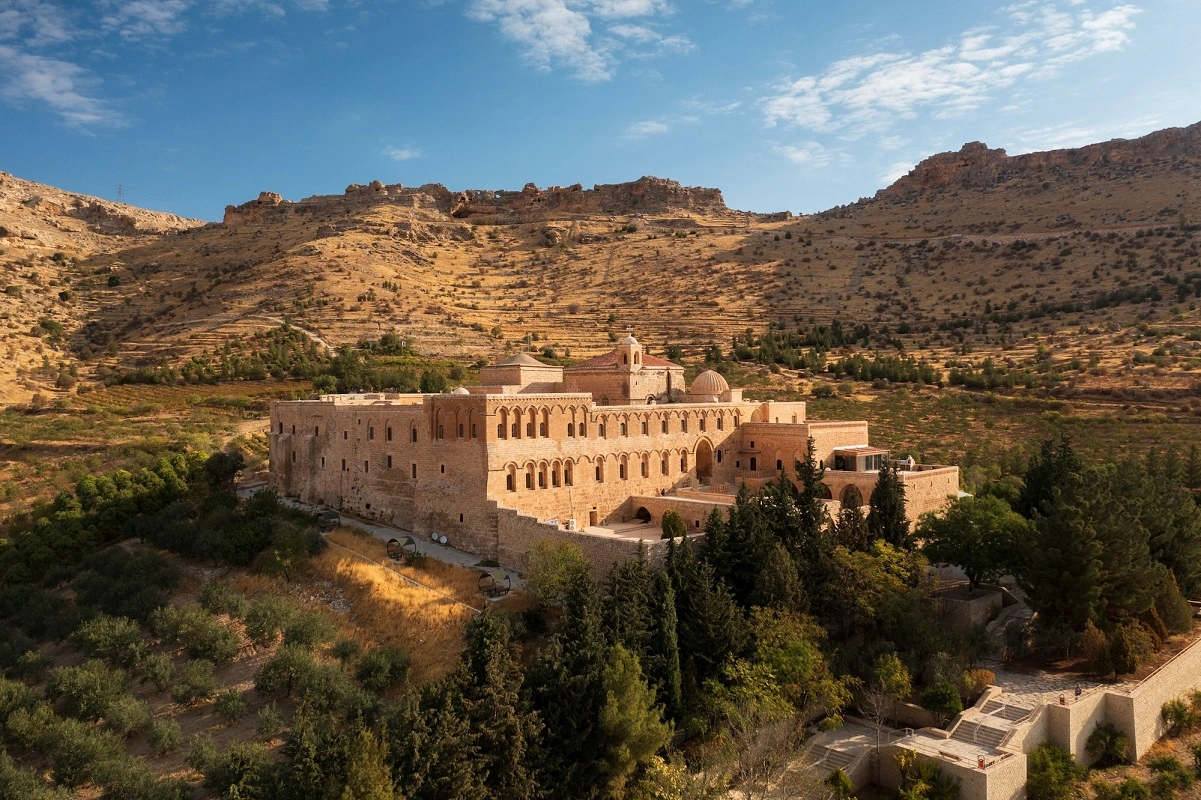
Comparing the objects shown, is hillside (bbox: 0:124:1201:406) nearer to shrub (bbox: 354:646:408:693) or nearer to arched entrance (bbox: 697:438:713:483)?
arched entrance (bbox: 697:438:713:483)

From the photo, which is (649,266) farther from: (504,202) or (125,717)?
(125,717)

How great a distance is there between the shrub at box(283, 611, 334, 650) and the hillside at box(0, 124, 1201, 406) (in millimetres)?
Result: 41266

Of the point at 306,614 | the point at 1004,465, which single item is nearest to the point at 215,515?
the point at 306,614

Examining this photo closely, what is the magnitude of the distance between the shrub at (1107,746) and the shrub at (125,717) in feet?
86.8

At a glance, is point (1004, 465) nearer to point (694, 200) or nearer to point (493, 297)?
point (493, 297)

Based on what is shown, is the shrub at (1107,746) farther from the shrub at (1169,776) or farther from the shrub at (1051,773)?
the shrub at (1169,776)

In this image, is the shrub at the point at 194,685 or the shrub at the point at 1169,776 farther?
the shrub at the point at 194,685

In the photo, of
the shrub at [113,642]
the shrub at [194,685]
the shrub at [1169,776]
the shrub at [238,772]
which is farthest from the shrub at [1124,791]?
the shrub at [113,642]

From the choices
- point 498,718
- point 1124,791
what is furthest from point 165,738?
point 1124,791

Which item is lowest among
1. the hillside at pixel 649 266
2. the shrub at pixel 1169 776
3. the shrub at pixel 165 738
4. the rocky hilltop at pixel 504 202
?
the shrub at pixel 1169 776

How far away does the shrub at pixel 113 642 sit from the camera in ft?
81.1

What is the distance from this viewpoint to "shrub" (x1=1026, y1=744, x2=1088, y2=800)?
1975cm

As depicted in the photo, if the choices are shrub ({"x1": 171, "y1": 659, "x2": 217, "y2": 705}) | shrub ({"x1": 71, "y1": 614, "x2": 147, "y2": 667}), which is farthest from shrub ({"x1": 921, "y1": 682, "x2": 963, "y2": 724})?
shrub ({"x1": 71, "y1": 614, "x2": 147, "y2": 667})

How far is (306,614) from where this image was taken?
25.6 metres
